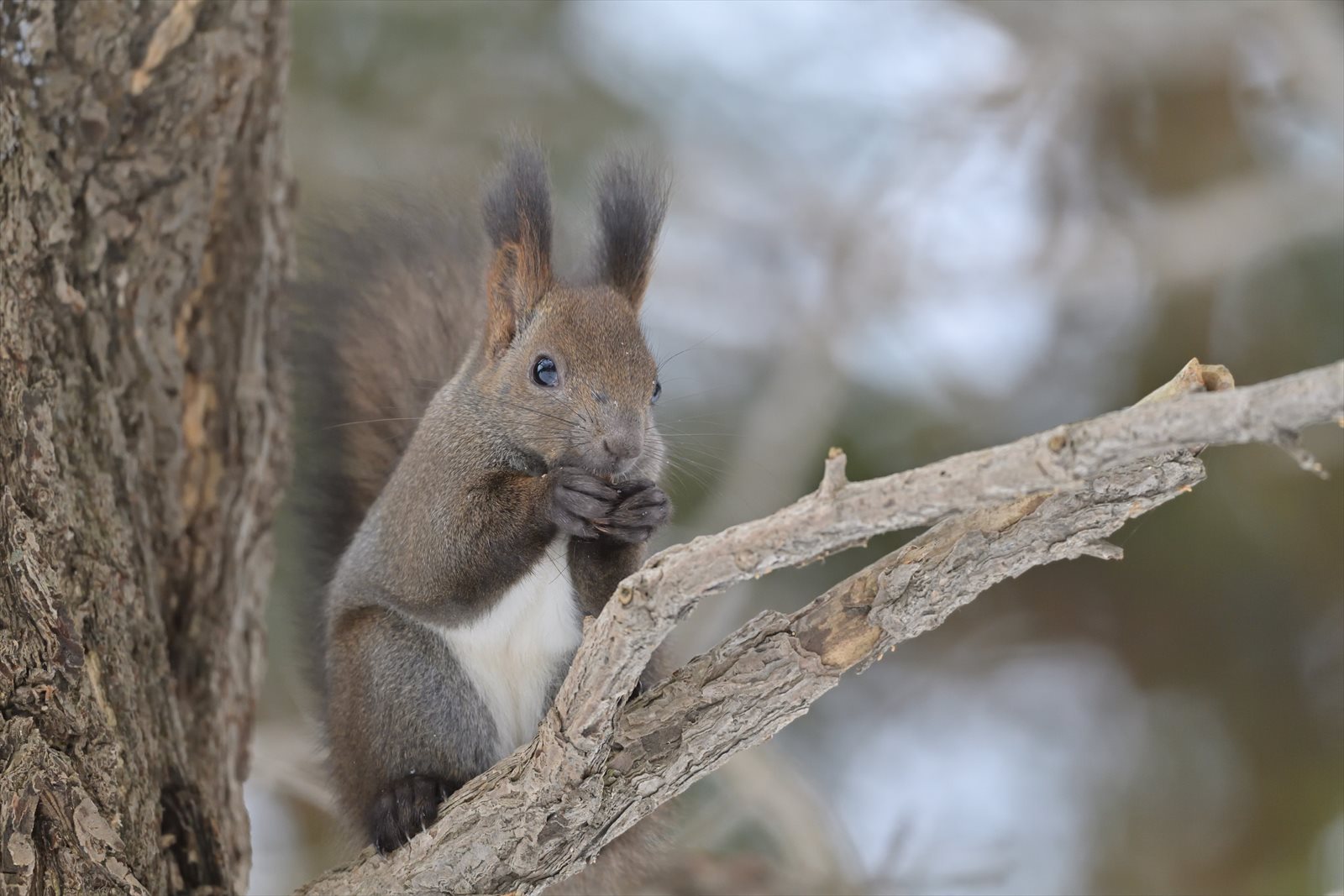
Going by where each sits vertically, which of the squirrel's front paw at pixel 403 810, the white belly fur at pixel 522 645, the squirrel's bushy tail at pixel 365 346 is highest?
the squirrel's bushy tail at pixel 365 346

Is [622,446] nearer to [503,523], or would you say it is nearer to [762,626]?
[503,523]

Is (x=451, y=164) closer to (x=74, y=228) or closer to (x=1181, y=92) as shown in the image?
(x=74, y=228)

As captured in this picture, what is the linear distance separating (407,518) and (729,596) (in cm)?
206

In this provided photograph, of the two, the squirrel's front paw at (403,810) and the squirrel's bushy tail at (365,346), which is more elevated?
the squirrel's bushy tail at (365,346)

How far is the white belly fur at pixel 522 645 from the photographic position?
2404mm

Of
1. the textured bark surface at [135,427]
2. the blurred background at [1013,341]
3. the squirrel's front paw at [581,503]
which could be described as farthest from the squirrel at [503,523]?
the blurred background at [1013,341]

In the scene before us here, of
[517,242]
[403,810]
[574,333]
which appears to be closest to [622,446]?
[574,333]

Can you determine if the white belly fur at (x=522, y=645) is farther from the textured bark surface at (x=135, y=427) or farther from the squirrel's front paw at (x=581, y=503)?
the textured bark surface at (x=135, y=427)

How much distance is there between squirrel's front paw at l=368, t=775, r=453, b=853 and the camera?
2.21m

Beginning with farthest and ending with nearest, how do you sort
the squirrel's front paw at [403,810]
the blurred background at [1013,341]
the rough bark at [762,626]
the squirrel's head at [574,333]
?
1. the blurred background at [1013,341]
2. the squirrel's head at [574,333]
3. the squirrel's front paw at [403,810]
4. the rough bark at [762,626]

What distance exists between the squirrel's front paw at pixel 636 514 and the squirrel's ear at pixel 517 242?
61 cm

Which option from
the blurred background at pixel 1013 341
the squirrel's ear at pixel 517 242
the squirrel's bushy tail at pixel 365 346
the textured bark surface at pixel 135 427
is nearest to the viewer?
→ the textured bark surface at pixel 135 427

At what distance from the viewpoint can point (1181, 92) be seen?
5117 millimetres

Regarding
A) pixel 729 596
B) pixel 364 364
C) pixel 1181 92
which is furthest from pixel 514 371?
pixel 1181 92
